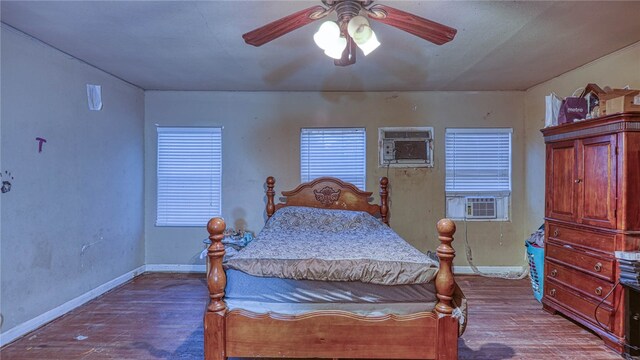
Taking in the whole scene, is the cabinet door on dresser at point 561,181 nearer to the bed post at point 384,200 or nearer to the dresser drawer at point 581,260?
the dresser drawer at point 581,260

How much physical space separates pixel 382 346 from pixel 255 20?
229cm

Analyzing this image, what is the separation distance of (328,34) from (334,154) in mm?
2639

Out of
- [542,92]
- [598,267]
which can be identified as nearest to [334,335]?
[598,267]

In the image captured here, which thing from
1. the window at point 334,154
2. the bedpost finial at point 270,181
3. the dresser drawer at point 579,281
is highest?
the window at point 334,154

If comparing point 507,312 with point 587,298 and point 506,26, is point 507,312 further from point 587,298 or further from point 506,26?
point 506,26

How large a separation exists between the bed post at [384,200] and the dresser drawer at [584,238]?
1.67 meters

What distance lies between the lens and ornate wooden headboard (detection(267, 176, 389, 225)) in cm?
414

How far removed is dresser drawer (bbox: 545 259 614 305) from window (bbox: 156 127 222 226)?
12.2 ft

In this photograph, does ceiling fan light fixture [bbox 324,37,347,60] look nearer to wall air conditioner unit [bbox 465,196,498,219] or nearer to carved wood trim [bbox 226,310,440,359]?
carved wood trim [bbox 226,310,440,359]

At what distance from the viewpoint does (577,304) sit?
2754 millimetres

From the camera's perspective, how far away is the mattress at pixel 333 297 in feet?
6.63

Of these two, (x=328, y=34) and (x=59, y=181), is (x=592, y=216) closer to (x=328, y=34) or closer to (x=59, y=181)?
(x=328, y=34)

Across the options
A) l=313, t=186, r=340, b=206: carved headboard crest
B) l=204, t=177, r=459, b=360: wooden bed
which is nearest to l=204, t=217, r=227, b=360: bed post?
l=204, t=177, r=459, b=360: wooden bed

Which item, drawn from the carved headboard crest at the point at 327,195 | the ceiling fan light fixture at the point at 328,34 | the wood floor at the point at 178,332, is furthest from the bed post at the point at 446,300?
the carved headboard crest at the point at 327,195
